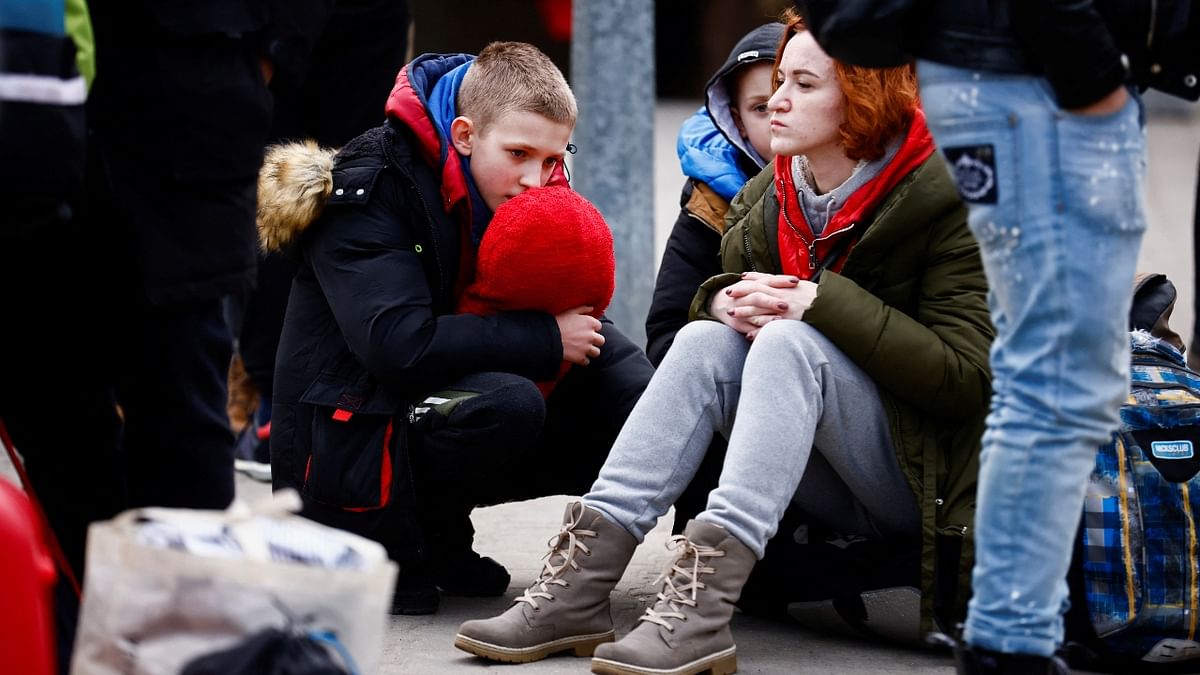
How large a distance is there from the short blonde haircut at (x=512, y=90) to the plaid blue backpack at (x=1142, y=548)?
3.99ft

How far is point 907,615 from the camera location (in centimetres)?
278

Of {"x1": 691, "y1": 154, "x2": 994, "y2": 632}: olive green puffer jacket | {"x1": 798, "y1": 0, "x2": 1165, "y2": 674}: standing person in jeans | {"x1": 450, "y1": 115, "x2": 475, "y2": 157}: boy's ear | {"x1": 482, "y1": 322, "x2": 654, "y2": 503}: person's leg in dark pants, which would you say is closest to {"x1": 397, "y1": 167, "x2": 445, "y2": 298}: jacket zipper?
{"x1": 450, "y1": 115, "x2": 475, "y2": 157}: boy's ear

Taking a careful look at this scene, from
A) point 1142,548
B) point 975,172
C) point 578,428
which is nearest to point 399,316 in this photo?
point 578,428

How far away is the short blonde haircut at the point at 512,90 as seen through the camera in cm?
312

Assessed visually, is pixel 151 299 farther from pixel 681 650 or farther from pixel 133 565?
pixel 681 650

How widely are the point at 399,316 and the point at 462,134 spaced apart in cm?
41

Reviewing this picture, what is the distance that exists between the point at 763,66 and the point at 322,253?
107cm

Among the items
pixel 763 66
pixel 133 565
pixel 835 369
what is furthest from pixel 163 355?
pixel 763 66

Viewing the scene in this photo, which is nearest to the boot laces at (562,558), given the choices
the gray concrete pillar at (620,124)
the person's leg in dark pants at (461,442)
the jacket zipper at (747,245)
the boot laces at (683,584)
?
the boot laces at (683,584)

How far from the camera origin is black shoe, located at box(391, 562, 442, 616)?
3.06 m

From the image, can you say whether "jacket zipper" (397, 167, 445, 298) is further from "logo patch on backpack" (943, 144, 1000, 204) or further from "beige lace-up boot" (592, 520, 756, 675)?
"logo patch on backpack" (943, 144, 1000, 204)

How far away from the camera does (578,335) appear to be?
10.2 feet

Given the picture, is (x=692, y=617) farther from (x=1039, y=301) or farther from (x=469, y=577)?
(x=1039, y=301)

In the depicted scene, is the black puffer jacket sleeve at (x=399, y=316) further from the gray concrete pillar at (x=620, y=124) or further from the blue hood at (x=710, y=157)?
the gray concrete pillar at (x=620, y=124)
